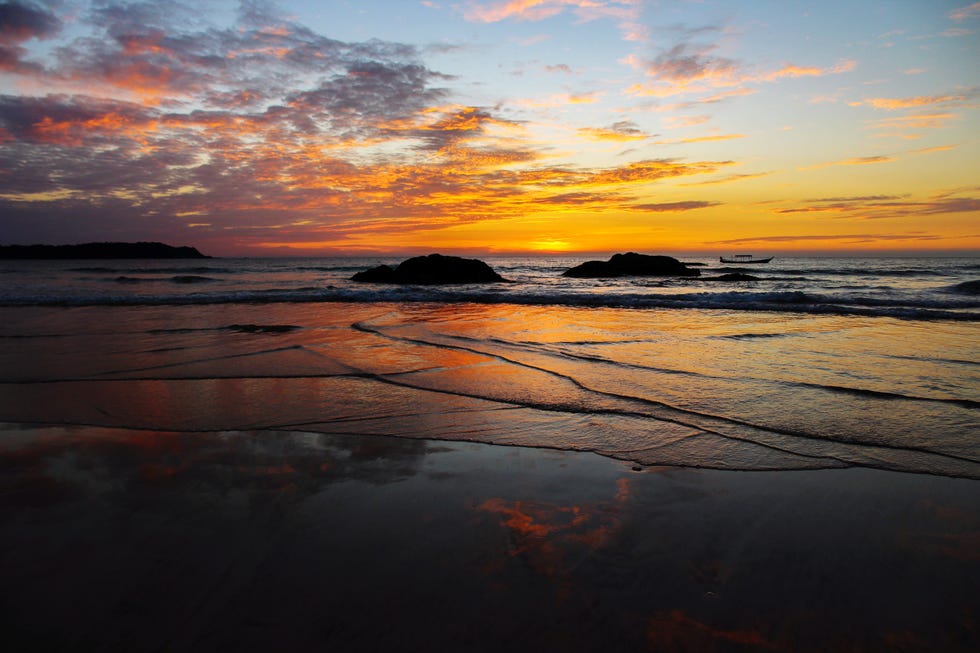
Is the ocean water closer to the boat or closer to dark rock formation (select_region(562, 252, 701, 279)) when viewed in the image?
dark rock formation (select_region(562, 252, 701, 279))

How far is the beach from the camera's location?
203 cm

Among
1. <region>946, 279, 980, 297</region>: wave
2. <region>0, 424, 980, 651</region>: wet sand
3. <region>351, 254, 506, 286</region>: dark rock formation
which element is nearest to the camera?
<region>0, 424, 980, 651</region>: wet sand

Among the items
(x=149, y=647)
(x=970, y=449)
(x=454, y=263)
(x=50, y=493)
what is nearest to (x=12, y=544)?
(x=50, y=493)

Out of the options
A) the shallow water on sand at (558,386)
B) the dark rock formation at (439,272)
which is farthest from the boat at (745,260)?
the shallow water on sand at (558,386)

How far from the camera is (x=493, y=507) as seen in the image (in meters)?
2.99

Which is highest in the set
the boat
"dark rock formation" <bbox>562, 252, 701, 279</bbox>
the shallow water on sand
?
the boat

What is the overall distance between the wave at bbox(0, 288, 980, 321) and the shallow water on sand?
3.16m

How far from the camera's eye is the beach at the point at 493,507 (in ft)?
6.66

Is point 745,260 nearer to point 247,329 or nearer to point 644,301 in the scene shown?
point 644,301

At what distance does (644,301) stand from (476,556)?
1644 cm

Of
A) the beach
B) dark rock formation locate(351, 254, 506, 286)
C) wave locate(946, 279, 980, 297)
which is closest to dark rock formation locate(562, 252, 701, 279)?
dark rock formation locate(351, 254, 506, 286)

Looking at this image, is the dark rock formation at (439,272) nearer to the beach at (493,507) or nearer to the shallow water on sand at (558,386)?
the shallow water on sand at (558,386)

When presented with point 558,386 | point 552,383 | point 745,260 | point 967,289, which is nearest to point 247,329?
point 552,383

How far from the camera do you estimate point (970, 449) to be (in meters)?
3.88
